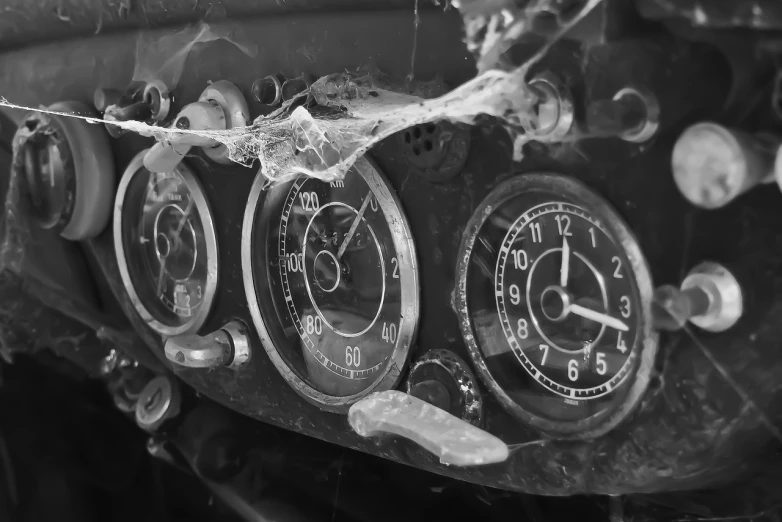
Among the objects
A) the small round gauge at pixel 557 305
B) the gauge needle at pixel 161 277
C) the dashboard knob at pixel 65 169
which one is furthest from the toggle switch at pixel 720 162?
the dashboard knob at pixel 65 169

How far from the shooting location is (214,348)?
1.39 m

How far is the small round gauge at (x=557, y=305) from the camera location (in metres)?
0.91

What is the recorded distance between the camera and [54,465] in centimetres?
152

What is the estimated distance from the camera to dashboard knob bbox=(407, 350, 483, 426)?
1088mm

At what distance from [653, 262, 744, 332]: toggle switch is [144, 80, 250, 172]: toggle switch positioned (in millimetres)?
739

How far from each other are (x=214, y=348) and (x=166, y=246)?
1.08 feet

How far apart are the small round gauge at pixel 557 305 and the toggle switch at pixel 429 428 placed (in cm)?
9

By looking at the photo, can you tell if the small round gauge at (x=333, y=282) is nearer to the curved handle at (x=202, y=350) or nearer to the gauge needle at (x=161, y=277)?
the curved handle at (x=202, y=350)

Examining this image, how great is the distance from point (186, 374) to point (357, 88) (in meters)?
0.78

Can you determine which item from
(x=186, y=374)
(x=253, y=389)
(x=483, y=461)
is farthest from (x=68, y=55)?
(x=483, y=461)

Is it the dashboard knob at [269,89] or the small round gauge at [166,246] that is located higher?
the dashboard knob at [269,89]

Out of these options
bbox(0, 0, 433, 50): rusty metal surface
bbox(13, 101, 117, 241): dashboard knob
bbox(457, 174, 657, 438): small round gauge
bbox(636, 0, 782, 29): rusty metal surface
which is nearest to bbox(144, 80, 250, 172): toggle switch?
bbox(0, 0, 433, 50): rusty metal surface

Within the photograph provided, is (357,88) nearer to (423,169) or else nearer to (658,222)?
(423,169)

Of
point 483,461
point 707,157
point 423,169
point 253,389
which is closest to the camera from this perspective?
point 707,157
